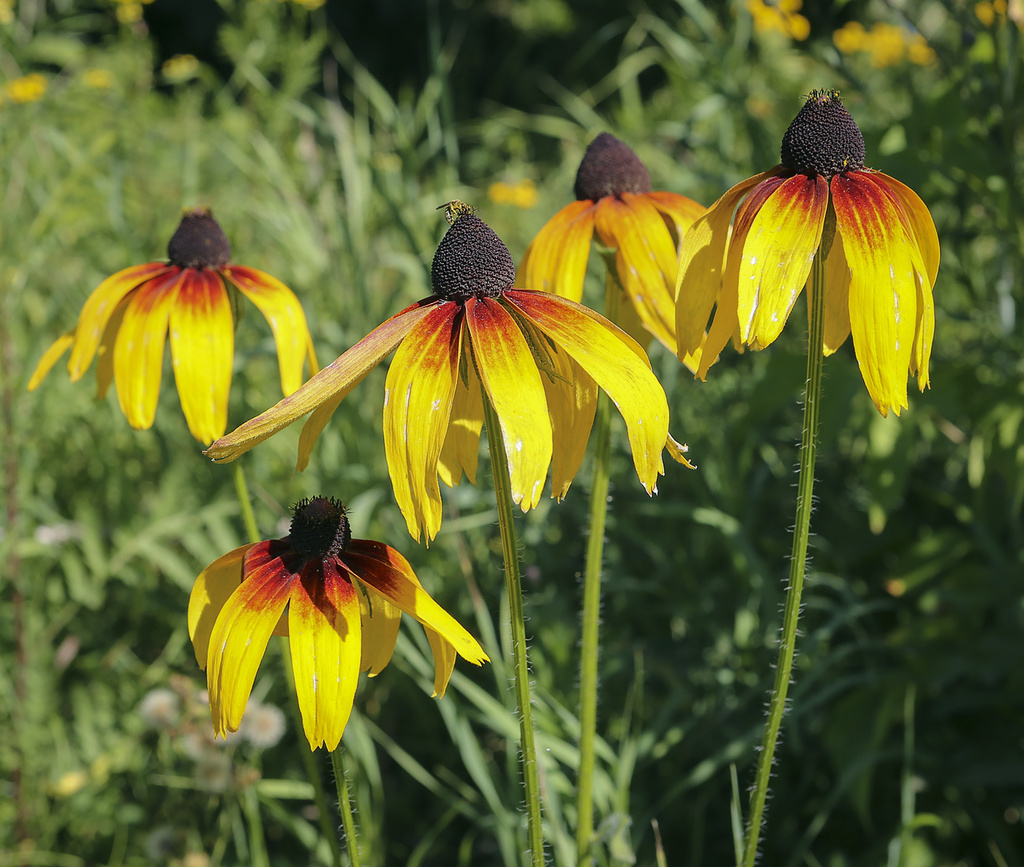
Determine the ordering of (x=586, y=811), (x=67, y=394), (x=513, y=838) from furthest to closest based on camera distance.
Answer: (x=67, y=394) → (x=513, y=838) → (x=586, y=811)

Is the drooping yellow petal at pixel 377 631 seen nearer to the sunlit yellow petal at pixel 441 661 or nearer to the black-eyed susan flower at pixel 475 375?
the sunlit yellow petal at pixel 441 661

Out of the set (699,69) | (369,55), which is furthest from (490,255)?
(369,55)

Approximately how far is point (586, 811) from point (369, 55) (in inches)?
401

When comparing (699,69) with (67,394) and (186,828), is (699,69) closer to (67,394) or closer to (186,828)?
(67,394)

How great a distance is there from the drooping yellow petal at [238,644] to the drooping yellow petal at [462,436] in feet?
0.79

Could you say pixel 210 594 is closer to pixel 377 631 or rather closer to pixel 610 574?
pixel 377 631

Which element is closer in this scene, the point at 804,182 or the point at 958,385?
the point at 804,182

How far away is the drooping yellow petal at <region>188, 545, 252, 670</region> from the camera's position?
1104mm

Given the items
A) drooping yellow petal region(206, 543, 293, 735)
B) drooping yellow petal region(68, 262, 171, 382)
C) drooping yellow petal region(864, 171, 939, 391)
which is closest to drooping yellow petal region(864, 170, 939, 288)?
drooping yellow petal region(864, 171, 939, 391)

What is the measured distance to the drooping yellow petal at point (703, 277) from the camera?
3.53 feet

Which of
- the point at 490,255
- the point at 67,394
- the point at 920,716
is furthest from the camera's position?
the point at 67,394

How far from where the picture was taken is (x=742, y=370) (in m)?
2.97

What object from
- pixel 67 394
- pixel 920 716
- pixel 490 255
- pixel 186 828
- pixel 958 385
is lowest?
pixel 186 828

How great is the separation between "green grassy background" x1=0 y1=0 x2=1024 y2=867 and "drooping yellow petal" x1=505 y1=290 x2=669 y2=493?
832mm
